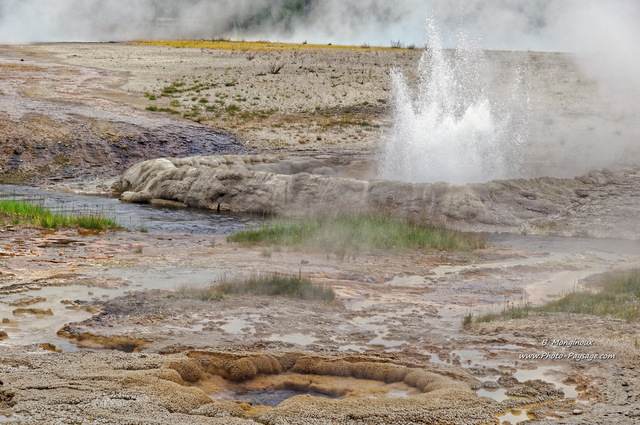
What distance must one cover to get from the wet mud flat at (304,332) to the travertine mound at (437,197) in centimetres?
250

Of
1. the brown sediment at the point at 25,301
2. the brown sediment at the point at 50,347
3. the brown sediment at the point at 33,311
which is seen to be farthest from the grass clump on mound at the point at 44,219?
the brown sediment at the point at 50,347

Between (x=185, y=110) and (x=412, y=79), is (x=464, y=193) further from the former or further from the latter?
(x=412, y=79)

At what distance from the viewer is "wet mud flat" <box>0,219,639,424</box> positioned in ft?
17.0

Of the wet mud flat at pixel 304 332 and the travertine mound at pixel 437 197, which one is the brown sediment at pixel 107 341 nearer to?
the wet mud flat at pixel 304 332

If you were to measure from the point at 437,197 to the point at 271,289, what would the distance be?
19.4 feet

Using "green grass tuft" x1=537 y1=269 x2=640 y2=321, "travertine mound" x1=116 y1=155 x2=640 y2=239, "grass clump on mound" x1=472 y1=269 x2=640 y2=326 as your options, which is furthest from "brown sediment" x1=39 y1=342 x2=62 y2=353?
"travertine mound" x1=116 y1=155 x2=640 y2=239

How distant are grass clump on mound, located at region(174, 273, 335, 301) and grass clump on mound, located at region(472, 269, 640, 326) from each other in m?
1.45

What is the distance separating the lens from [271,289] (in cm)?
806

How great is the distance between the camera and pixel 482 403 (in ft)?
A: 17.0

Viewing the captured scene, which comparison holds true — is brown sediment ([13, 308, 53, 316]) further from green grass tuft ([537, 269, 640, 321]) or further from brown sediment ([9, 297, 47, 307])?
green grass tuft ([537, 269, 640, 321])

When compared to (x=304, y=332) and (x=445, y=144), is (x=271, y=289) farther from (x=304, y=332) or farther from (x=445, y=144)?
(x=445, y=144)

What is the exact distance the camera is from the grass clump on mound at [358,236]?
11.1m

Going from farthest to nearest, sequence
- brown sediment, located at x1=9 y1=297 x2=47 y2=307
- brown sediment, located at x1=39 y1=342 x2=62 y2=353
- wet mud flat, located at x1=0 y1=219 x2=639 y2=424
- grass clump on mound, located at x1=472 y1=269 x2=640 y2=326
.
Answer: grass clump on mound, located at x1=472 y1=269 x2=640 y2=326 < brown sediment, located at x1=9 y1=297 x2=47 y2=307 < brown sediment, located at x1=39 y1=342 x2=62 y2=353 < wet mud flat, located at x1=0 y1=219 x2=639 y2=424

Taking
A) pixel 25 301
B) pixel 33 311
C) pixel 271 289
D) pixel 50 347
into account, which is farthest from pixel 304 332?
pixel 25 301
